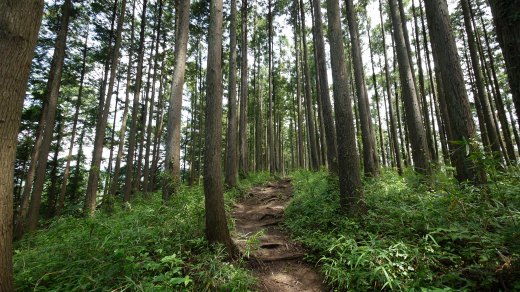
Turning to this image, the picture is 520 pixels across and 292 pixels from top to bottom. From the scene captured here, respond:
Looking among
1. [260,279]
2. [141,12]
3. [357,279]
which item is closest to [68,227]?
[260,279]

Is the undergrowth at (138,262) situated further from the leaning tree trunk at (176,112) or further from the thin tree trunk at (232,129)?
the thin tree trunk at (232,129)

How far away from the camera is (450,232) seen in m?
3.27

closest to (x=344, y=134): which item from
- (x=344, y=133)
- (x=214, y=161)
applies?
(x=344, y=133)

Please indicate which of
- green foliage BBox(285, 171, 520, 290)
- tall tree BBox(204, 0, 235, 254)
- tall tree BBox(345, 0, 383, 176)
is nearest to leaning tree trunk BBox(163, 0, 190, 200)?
tall tree BBox(204, 0, 235, 254)

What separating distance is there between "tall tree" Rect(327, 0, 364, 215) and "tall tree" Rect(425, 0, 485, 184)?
5.90ft

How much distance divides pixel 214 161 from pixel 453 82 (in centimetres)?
477

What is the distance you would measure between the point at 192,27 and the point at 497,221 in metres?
14.8

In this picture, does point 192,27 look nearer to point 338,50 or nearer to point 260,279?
point 338,50

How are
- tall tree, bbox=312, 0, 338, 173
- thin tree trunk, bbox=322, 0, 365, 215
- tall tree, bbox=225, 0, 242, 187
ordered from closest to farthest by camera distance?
thin tree trunk, bbox=322, 0, 365, 215, tall tree, bbox=312, 0, 338, 173, tall tree, bbox=225, 0, 242, 187

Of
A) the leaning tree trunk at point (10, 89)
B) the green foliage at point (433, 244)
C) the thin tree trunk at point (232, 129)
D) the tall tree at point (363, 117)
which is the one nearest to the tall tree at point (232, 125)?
the thin tree trunk at point (232, 129)

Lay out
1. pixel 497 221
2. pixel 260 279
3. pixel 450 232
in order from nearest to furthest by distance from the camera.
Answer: pixel 497 221 < pixel 450 232 < pixel 260 279

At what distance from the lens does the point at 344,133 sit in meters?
5.07

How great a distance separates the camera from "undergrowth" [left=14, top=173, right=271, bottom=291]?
9.62 feet

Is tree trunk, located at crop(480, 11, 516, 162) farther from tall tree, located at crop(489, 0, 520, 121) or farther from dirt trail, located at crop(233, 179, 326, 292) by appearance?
dirt trail, located at crop(233, 179, 326, 292)
